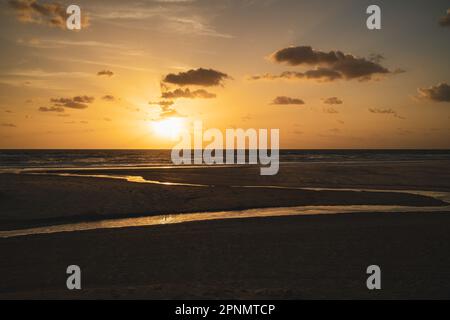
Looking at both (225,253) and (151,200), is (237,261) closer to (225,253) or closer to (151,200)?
(225,253)

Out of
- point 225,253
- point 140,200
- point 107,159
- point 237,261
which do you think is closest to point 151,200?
point 140,200

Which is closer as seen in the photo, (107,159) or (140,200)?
(140,200)

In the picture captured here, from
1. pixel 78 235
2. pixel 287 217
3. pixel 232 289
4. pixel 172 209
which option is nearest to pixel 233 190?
pixel 172 209

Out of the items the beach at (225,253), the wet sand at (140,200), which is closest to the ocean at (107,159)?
the wet sand at (140,200)

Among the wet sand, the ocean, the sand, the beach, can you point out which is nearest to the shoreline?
the wet sand

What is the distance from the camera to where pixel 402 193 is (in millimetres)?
26688

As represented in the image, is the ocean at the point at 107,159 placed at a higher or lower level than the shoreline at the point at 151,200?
higher

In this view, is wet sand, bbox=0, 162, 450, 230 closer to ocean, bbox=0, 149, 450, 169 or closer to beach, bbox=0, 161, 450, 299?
beach, bbox=0, 161, 450, 299

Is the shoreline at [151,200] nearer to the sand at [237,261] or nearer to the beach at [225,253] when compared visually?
the beach at [225,253]

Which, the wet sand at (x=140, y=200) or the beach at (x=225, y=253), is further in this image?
the wet sand at (x=140, y=200)

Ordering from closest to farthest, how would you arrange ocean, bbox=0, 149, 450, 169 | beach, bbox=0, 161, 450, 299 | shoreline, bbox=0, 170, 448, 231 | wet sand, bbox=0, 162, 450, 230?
1. beach, bbox=0, 161, 450, 299
2. shoreline, bbox=0, 170, 448, 231
3. wet sand, bbox=0, 162, 450, 230
4. ocean, bbox=0, 149, 450, 169

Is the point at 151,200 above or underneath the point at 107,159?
underneath

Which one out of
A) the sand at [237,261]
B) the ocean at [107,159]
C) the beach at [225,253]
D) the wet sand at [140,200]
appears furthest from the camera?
the ocean at [107,159]

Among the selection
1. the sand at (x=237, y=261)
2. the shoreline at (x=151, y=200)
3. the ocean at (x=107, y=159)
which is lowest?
the sand at (x=237, y=261)
